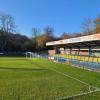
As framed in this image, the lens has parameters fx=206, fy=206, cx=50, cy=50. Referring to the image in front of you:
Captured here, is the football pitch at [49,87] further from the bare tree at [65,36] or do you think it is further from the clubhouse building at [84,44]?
the bare tree at [65,36]

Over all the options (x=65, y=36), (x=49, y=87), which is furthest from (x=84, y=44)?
(x=65, y=36)

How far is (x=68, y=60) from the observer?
3000 centimetres

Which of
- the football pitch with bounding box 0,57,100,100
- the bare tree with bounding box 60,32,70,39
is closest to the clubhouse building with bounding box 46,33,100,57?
the football pitch with bounding box 0,57,100,100

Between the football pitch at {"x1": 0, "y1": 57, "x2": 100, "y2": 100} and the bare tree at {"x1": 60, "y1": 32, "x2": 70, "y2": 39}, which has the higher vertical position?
the bare tree at {"x1": 60, "y1": 32, "x2": 70, "y2": 39}

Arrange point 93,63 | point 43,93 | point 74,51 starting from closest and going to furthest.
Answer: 1. point 43,93
2. point 93,63
3. point 74,51

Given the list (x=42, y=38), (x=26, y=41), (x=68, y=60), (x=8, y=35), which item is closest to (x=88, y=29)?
(x=42, y=38)

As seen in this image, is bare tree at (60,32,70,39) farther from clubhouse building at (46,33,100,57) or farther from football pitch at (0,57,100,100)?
football pitch at (0,57,100,100)

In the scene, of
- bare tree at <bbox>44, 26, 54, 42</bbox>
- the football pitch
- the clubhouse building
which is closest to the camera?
the football pitch

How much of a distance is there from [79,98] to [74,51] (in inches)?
1353

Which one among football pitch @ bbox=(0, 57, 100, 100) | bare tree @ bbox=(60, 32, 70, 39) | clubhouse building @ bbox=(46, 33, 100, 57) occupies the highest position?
bare tree @ bbox=(60, 32, 70, 39)

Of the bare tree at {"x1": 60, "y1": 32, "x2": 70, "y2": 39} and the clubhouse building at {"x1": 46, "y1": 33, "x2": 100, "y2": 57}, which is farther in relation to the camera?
the bare tree at {"x1": 60, "y1": 32, "x2": 70, "y2": 39}

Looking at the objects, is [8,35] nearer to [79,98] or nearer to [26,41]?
[26,41]

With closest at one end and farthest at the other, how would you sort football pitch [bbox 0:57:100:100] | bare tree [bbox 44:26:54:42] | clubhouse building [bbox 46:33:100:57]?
football pitch [bbox 0:57:100:100], clubhouse building [bbox 46:33:100:57], bare tree [bbox 44:26:54:42]

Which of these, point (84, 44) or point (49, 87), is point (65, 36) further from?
point (49, 87)
